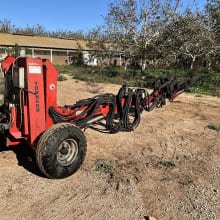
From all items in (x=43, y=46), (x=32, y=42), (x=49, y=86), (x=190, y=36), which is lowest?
(x=49, y=86)

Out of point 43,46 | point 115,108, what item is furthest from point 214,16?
point 43,46

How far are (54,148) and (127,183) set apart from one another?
1.10 metres

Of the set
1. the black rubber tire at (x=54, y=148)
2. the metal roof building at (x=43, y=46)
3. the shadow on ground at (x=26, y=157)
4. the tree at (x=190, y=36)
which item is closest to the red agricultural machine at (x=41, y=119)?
the black rubber tire at (x=54, y=148)

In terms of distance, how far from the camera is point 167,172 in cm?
420

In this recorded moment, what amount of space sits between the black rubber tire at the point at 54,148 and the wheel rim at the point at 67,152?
4 cm

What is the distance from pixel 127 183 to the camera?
382cm

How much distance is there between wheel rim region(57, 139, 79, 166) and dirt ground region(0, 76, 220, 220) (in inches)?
10.0

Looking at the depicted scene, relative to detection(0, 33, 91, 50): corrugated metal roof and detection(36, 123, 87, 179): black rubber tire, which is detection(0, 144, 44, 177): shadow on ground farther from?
detection(0, 33, 91, 50): corrugated metal roof

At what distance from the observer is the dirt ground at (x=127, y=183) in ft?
10.5

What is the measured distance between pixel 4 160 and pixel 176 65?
24.3 meters

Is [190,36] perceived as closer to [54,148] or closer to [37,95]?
[37,95]

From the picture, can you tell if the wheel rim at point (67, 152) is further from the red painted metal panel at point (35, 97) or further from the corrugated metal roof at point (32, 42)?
the corrugated metal roof at point (32, 42)

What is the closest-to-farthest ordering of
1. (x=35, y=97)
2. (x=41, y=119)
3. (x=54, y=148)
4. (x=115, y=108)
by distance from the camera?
(x=54, y=148), (x=35, y=97), (x=41, y=119), (x=115, y=108)

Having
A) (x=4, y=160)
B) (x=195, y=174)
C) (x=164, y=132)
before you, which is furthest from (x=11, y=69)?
(x=164, y=132)
